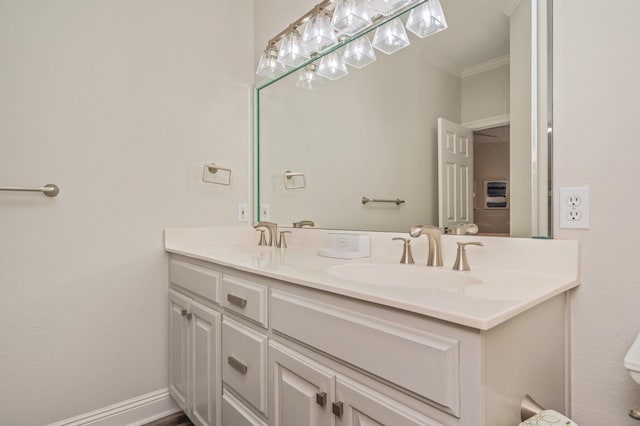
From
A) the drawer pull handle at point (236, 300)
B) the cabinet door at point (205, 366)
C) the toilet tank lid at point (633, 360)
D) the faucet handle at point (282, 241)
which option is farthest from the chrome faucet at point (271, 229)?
the toilet tank lid at point (633, 360)

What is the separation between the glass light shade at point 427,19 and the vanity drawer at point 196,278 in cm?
119

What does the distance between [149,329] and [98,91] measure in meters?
1.15

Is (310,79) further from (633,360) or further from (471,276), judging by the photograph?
(633,360)

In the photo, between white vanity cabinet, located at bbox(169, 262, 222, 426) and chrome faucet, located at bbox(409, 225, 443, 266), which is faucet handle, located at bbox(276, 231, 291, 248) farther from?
chrome faucet, located at bbox(409, 225, 443, 266)

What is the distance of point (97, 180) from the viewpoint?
1546 millimetres

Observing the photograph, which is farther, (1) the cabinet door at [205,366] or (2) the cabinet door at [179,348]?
(2) the cabinet door at [179,348]

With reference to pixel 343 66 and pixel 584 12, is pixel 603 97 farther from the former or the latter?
pixel 343 66

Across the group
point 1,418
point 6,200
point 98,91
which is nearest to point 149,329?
point 1,418

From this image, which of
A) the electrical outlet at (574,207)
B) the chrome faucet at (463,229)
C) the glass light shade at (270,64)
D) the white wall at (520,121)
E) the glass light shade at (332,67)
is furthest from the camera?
the glass light shade at (270,64)

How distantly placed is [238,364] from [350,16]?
4.66 feet

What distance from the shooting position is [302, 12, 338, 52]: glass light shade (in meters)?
1.56

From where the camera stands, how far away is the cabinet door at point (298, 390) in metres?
0.83

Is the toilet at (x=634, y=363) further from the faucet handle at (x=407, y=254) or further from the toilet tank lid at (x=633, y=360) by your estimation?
the faucet handle at (x=407, y=254)

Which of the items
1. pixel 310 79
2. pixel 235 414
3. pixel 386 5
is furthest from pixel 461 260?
pixel 310 79
